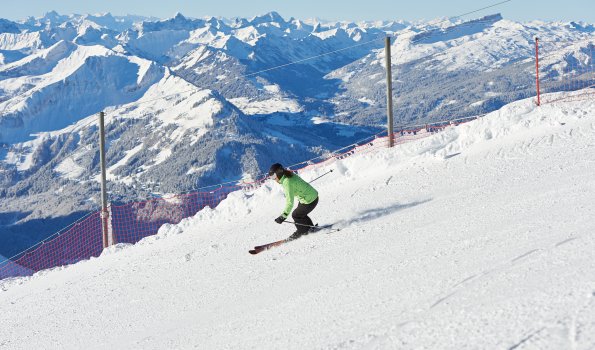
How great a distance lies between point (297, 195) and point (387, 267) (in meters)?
3.50

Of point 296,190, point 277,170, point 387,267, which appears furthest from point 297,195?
point 387,267

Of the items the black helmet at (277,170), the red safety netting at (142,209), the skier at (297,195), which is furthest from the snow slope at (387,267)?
the red safety netting at (142,209)

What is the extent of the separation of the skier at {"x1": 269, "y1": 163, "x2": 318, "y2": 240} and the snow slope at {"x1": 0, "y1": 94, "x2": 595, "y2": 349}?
10.6 inches

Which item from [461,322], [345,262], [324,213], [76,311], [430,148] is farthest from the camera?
[430,148]

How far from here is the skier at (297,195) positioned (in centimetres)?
1091

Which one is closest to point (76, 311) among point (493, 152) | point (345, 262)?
point (345, 262)

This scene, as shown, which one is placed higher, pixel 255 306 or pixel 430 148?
pixel 430 148

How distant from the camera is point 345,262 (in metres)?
8.83

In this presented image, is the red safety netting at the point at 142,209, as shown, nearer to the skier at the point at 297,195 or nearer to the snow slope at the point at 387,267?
the snow slope at the point at 387,267

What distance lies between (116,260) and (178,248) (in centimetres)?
166

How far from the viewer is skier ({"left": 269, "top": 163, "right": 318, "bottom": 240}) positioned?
10.9m

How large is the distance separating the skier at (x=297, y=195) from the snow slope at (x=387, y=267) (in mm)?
270

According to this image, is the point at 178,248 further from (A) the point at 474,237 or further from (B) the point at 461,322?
(B) the point at 461,322

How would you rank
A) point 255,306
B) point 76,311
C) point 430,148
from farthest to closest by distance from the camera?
point 430,148, point 76,311, point 255,306
